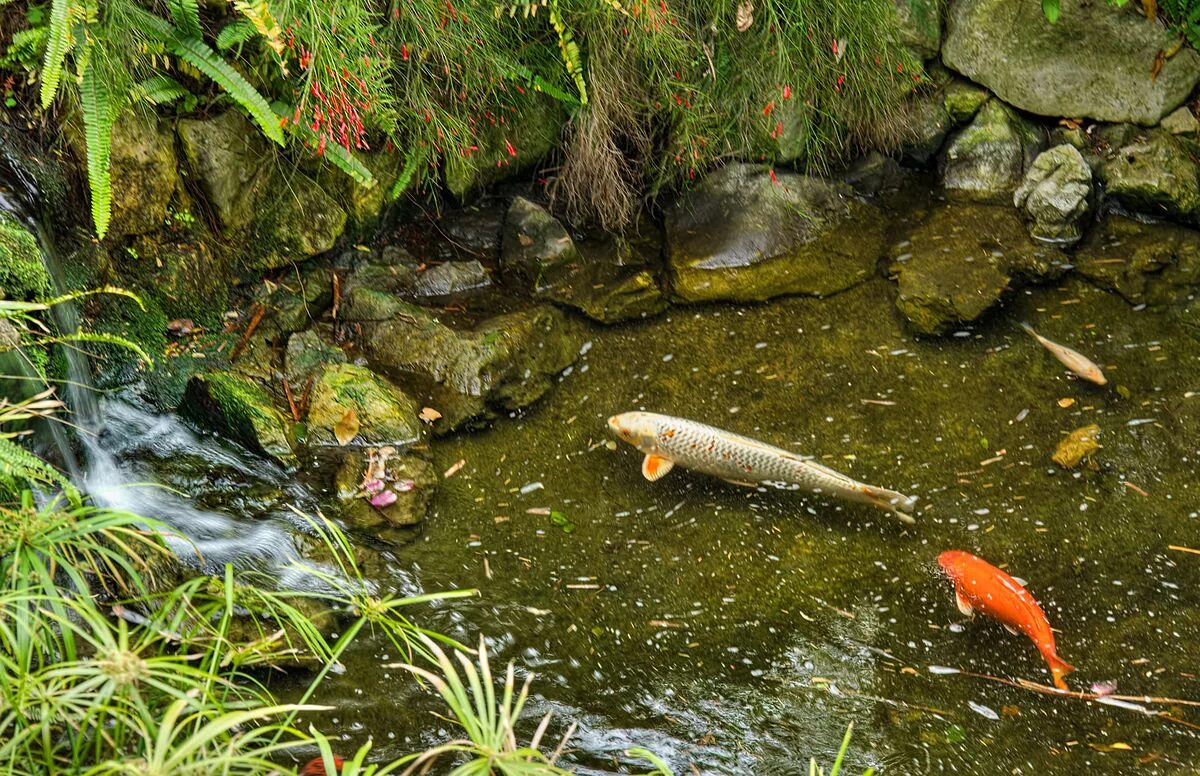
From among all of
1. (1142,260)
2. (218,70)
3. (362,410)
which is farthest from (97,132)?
(1142,260)

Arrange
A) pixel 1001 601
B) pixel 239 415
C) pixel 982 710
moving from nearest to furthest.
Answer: pixel 982 710 < pixel 1001 601 < pixel 239 415

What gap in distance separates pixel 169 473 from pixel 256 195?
67.5 inches

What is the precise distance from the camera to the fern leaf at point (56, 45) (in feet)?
13.3

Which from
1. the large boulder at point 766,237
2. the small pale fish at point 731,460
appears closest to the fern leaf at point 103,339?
the small pale fish at point 731,460

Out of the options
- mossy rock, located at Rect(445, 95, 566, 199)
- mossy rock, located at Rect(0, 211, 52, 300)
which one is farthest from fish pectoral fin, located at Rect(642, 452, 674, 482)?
mossy rock, located at Rect(0, 211, 52, 300)

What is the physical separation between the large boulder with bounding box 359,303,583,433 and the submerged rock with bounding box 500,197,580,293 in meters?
0.46

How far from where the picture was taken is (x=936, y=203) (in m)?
6.47

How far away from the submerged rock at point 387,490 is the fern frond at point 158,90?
2.05 meters

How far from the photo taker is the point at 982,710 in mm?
3527

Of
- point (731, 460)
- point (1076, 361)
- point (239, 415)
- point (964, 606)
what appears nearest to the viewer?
point (964, 606)

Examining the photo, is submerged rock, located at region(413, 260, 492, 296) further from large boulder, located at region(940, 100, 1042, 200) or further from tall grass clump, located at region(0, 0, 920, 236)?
large boulder, located at region(940, 100, 1042, 200)

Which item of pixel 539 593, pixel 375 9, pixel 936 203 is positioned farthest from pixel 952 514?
pixel 375 9

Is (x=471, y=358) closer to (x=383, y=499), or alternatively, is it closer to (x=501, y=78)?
(x=383, y=499)

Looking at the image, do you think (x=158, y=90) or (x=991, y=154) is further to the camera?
(x=991, y=154)
